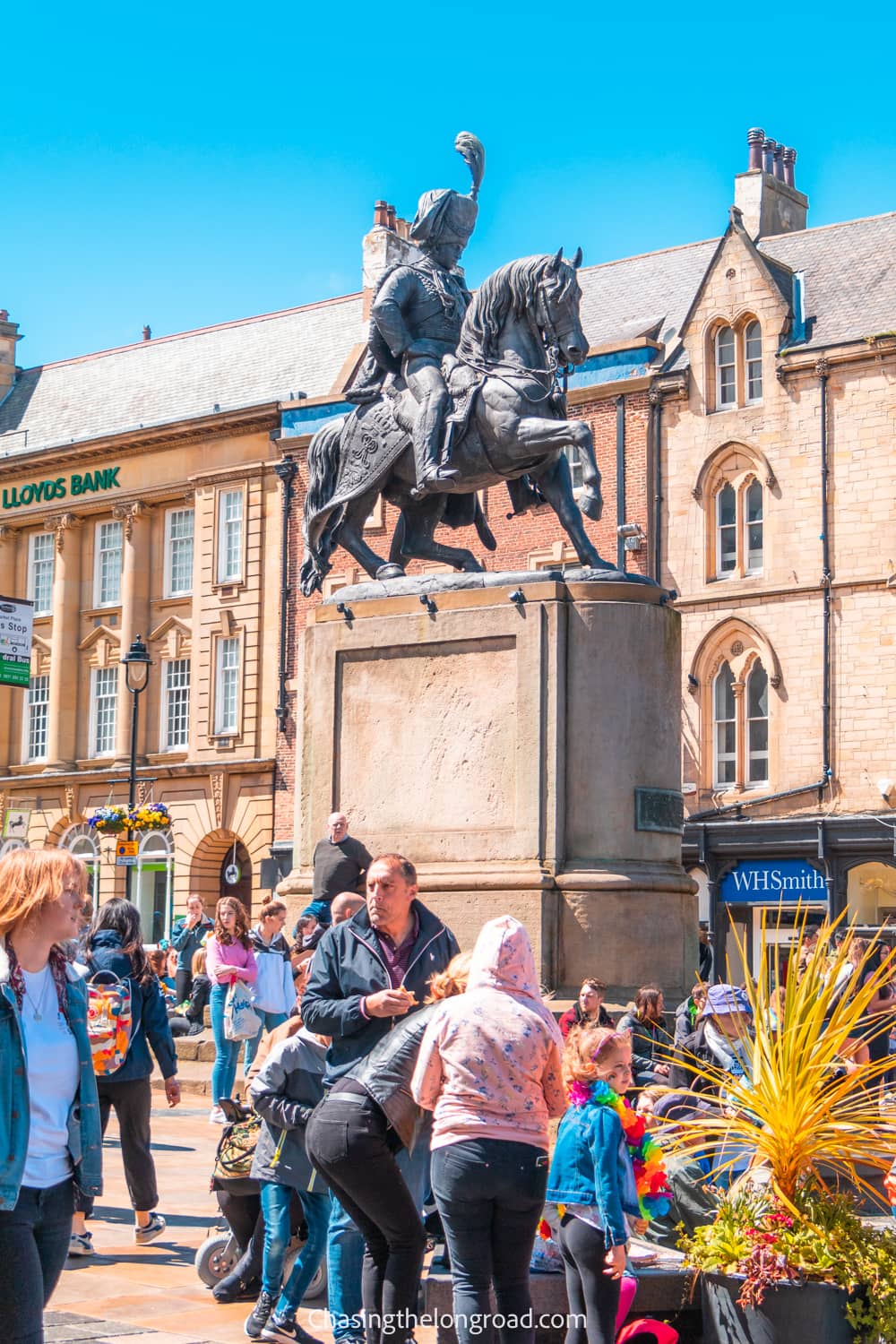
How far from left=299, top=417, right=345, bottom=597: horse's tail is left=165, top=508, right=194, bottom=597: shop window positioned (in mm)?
34937

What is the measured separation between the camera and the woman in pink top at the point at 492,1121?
20.3ft

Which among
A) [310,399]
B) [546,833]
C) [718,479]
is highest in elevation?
[310,399]

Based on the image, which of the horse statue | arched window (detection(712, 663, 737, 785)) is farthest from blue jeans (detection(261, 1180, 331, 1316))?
arched window (detection(712, 663, 737, 785))

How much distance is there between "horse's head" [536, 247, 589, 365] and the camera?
12.8 meters

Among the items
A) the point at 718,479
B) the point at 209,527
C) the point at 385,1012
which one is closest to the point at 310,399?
the point at 209,527

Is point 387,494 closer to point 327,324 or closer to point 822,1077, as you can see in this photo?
point 822,1077

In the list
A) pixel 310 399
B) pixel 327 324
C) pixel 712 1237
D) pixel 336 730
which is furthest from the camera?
pixel 327 324

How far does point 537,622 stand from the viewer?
41.1 ft

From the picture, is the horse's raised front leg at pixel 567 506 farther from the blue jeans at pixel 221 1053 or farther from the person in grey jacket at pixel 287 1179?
the person in grey jacket at pixel 287 1179

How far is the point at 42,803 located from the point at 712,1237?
46018 mm

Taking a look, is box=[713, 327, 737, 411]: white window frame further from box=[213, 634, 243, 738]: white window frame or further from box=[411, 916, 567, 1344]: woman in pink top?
box=[411, 916, 567, 1344]: woman in pink top

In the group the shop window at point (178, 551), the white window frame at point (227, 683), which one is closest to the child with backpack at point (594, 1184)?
the white window frame at point (227, 683)

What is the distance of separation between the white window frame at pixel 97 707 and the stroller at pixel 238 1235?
137 feet

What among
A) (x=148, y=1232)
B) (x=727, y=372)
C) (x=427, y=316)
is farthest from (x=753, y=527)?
(x=148, y=1232)
